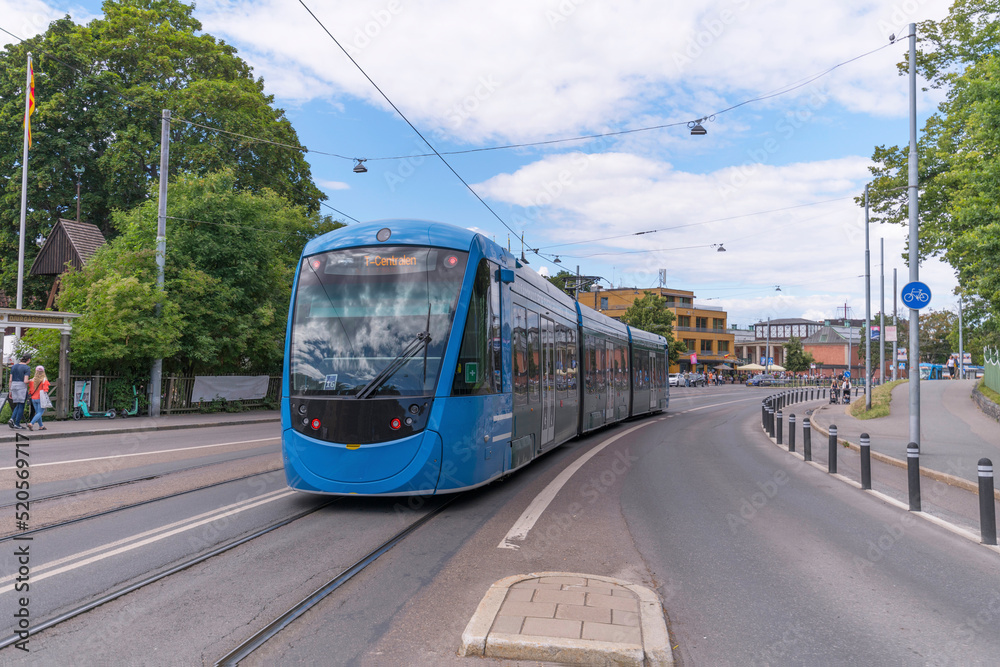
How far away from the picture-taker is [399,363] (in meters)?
7.61

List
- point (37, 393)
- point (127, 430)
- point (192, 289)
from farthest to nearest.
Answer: point (192, 289), point (127, 430), point (37, 393)

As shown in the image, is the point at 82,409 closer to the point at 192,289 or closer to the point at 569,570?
the point at 192,289

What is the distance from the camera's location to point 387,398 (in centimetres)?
746

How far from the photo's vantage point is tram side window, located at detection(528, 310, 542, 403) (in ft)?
34.0

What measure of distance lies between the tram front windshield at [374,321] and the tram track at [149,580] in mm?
1455

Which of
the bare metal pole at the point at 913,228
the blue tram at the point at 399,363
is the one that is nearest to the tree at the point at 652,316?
the bare metal pole at the point at 913,228

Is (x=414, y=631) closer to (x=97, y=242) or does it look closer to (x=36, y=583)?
(x=36, y=583)

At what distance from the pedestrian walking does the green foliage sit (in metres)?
3.71

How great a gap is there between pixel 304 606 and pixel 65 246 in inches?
1314

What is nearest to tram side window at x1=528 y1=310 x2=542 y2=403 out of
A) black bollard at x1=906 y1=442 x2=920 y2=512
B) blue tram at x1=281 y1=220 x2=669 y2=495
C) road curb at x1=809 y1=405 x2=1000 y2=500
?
blue tram at x1=281 y1=220 x2=669 y2=495

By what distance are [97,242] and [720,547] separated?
33.6m

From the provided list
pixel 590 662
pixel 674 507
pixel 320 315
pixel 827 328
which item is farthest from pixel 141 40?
pixel 827 328

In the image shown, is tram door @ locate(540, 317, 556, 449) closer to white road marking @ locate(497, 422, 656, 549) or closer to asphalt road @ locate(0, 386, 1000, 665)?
white road marking @ locate(497, 422, 656, 549)

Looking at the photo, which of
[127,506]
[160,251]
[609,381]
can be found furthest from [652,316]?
[127,506]
